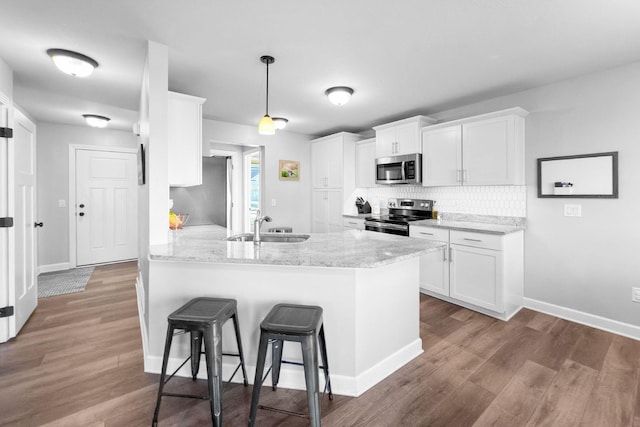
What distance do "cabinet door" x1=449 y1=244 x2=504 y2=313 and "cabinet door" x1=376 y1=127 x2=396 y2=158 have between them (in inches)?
68.7

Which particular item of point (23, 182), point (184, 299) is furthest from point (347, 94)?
point (23, 182)

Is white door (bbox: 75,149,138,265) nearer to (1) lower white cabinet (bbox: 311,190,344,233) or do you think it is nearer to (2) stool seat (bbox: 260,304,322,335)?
(1) lower white cabinet (bbox: 311,190,344,233)

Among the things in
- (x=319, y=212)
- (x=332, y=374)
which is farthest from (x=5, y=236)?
(x=319, y=212)

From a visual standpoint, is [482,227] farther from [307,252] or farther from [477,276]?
[307,252]

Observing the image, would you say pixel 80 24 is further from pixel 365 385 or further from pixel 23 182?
pixel 365 385

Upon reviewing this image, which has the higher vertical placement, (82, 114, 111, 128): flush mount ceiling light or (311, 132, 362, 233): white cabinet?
(82, 114, 111, 128): flush mount ceiling light

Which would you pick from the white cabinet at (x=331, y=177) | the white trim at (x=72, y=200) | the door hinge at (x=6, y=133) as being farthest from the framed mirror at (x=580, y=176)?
the white trim at (x=72, y=200)

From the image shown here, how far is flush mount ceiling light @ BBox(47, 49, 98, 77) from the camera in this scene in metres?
2.45

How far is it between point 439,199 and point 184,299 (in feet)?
11.6

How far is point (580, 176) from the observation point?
9.71 ft

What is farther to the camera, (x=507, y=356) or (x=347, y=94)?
(x=347, y=94)

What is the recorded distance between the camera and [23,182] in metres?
2.91

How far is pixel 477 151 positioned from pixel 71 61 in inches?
157

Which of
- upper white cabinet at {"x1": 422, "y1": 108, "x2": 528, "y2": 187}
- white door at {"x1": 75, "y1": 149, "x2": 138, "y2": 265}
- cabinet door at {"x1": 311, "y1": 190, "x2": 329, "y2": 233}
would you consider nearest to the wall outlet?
upper white cabinet at {"x1": 422, "y1": 108, "x2": 528, "y2": 187}
